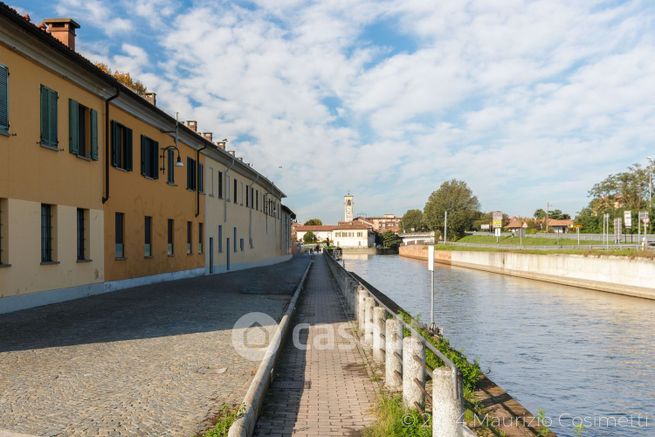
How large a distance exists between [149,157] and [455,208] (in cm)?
8527

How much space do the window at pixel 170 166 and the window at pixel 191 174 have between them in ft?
6.37

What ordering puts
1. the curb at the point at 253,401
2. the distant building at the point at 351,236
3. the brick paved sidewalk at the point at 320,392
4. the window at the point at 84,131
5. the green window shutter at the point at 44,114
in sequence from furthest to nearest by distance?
1. the distant building at the point at 351,236
2. the window at the point at 84,131
3. the green window shutter at the point at 44,114
4. the brick paved sidewalk at the point at 320,392
5. the curb at the point at 253,401

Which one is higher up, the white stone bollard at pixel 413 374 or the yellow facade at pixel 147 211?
the yellow facade at pixel 147 211

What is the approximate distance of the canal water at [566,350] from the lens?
9.36 m

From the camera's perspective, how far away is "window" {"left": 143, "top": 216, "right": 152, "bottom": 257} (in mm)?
20812

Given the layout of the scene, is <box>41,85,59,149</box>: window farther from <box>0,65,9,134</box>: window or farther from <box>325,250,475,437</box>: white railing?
<box>325,250,475,437</box>: white railing

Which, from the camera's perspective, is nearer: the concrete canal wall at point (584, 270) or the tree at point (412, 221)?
the concrete canal wall at point (584, 270)

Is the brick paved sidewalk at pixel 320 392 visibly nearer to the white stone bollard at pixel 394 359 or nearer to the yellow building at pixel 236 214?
the white stone bollard at pixel 394 359

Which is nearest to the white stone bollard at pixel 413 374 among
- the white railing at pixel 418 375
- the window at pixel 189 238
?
the white railing at pixel 418 375

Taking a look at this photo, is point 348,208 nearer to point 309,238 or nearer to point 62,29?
point 309,238

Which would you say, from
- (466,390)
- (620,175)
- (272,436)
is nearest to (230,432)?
(272,436)

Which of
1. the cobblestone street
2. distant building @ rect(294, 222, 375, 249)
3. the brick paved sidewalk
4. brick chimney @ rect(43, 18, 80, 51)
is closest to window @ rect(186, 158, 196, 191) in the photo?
brick chimney @ rect(43, 18, 80, 51)

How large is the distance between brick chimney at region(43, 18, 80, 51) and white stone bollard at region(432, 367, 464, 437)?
1747 cm

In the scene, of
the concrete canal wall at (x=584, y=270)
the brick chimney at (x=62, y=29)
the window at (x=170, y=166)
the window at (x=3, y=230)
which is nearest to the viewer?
the window at (x=3, y=230)
